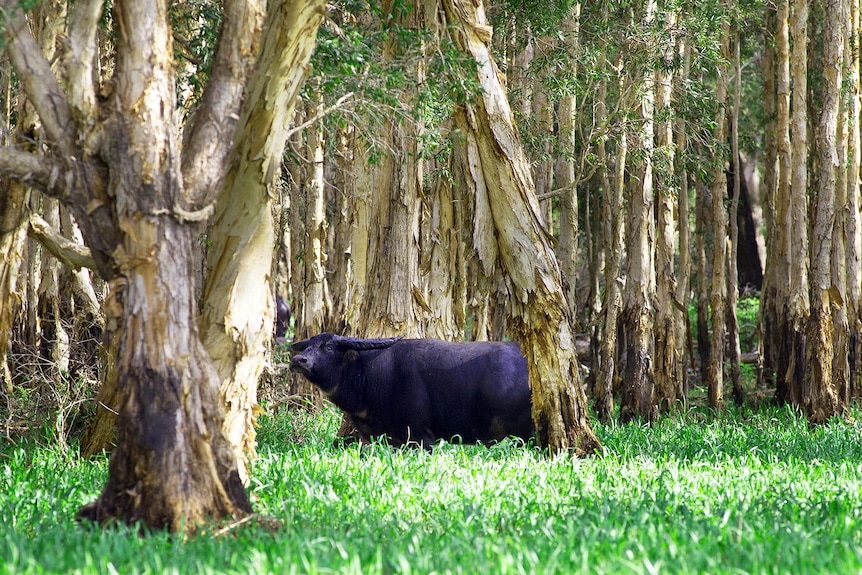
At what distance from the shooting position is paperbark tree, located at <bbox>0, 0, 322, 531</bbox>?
5.98 metres

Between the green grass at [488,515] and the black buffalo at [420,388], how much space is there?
2.13ft

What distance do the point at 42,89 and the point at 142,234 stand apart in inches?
46.7

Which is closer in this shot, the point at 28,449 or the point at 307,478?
the point at 307,478

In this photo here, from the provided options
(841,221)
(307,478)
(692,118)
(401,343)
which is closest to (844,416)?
(841,221)

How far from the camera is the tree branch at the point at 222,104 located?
6.60m

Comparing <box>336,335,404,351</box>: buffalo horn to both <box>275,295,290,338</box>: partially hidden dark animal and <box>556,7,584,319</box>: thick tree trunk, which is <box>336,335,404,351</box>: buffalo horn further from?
<box>275,295,290,338</box>: partially hidden dark animal

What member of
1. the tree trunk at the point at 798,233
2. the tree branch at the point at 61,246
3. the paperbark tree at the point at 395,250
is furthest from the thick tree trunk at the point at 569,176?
the tree branch at the point at 61,246

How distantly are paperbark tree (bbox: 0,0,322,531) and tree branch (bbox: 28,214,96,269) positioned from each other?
218 cm

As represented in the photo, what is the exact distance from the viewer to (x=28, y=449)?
1001 cm

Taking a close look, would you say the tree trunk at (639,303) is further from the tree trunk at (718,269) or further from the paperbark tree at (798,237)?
the paperbark tree at (798,237)

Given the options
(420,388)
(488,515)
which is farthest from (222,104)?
(420,388)

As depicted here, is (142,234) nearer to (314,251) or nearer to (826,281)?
(314,251)

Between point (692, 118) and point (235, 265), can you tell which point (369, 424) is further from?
point (692, 118)

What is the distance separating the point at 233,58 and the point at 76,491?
342 centimetres
